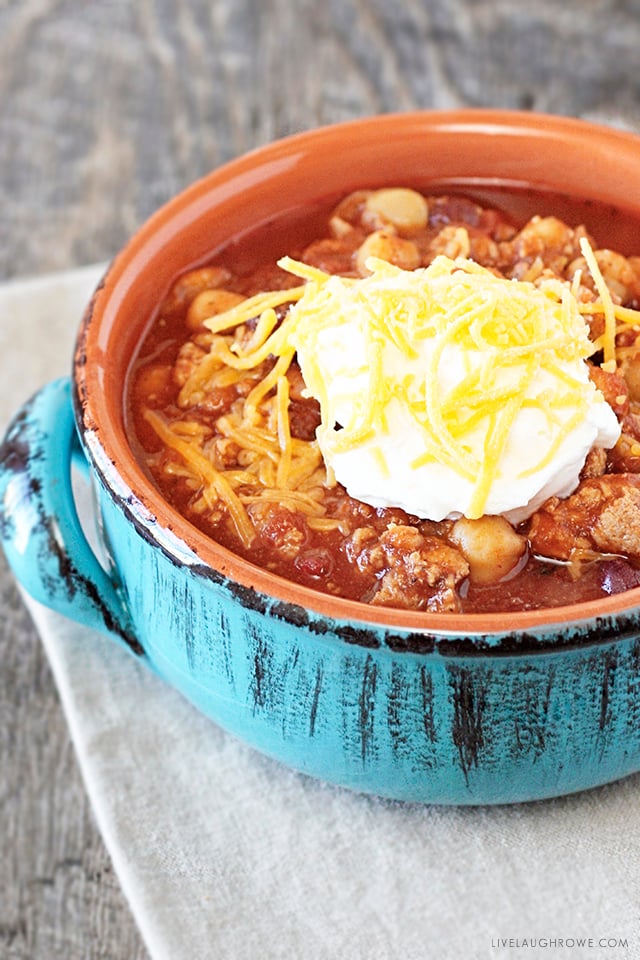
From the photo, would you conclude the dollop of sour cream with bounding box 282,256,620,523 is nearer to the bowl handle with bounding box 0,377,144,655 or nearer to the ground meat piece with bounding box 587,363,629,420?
the ground meat piece with bounding box 587,363,629,420

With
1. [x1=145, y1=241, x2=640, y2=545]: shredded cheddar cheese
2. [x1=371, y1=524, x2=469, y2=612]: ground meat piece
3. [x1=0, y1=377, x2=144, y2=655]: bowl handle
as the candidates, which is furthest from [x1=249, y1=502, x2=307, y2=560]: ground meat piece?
[x1=0, y1=377, x2=144, y2=655]: bowl handle

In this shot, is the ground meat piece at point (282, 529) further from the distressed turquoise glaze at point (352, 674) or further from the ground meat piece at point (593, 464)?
the ground meat piece at point (593, 464)

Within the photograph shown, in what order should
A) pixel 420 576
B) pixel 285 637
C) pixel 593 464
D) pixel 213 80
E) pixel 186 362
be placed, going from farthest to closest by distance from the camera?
pixel 213 80, pixel 186 362, pixel 593 464, pixel 420 576, pixel 285 637

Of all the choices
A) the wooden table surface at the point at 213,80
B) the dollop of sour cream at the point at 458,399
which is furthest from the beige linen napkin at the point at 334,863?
the wooden table surface at the point at 213,80

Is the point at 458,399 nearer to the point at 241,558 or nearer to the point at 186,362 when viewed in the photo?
Answer: the point at 241,558

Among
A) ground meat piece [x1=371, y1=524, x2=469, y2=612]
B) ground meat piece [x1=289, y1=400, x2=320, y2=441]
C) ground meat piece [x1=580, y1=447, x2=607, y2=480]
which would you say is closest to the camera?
ground meat piece [x1=371, y1=524, x2=469, y2=612]

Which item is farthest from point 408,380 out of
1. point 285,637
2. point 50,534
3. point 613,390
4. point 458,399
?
point 50,534
